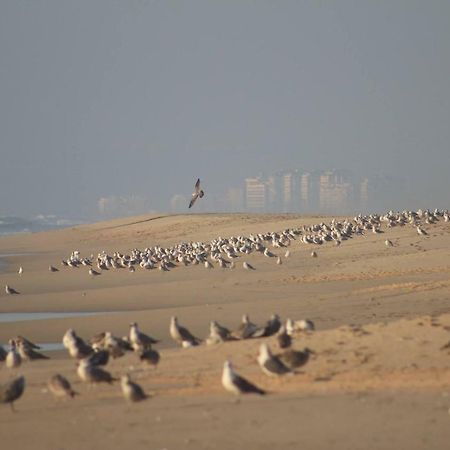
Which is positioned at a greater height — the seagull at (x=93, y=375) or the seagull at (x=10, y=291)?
the seagull at (x=93, y=375)

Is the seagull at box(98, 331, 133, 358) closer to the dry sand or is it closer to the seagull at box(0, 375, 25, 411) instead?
the dry sand

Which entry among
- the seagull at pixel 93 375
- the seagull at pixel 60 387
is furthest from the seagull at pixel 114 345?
the seagull at pixel 60 387

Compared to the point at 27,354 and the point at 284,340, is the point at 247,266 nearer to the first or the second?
the point at 27,354

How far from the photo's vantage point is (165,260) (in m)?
39.8

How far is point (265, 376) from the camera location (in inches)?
515

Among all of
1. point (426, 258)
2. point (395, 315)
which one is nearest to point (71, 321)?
point (395, 315)

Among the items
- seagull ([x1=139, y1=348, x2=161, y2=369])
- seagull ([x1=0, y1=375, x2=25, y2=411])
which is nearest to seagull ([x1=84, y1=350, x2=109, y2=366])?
seagull ([x1=139, y1=348, x2=161, y2=369])

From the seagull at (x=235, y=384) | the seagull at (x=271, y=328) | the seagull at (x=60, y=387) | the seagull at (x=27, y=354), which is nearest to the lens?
the seagull at (x=235, y=384)

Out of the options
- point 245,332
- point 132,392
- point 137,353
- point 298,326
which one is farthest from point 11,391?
point 298,326

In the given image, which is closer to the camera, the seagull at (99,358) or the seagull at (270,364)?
the seagull at (270,364)

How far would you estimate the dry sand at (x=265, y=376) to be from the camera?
10062 mm

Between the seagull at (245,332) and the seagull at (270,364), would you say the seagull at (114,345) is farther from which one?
the seagull at (270,364)

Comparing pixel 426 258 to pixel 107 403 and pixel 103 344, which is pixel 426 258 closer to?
pixel 103 344

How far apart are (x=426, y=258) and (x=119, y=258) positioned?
16.1 meters
